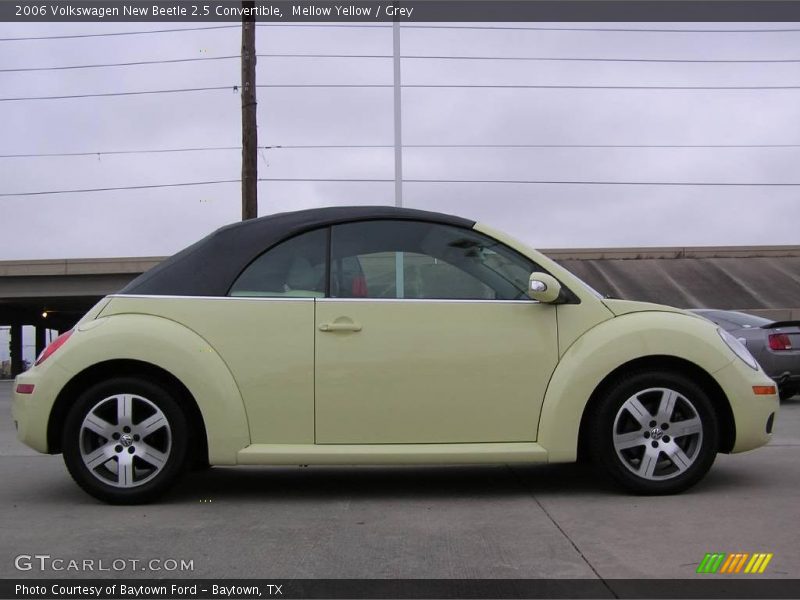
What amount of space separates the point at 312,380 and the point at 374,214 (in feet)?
3.50

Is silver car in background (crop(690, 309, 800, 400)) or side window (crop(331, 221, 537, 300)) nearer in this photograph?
side window (crop(331, 221, 537, 300))

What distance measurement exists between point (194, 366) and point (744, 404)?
311 centimetres

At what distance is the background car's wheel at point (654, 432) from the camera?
15.0 ft

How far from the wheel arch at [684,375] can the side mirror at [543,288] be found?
0.55 meters

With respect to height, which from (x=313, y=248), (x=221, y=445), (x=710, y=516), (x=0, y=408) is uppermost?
(x=313, y=248)

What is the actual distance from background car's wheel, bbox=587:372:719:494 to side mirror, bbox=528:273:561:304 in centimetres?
63

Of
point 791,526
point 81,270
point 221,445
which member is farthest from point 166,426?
point 81,270

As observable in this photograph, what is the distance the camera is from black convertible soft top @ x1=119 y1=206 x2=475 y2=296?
4.73 metres

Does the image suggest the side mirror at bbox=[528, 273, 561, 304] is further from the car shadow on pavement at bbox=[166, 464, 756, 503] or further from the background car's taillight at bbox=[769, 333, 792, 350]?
the background car's taillight at bbox=[769, 333, 792, 350]

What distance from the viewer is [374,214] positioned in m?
4.86

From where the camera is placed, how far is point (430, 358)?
179 inches

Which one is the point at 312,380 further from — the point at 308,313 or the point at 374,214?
the point at 374,214

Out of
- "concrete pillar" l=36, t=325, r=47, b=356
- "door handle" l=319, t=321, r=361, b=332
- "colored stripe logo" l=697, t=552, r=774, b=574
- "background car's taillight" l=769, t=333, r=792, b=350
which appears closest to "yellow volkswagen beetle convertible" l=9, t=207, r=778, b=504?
"door handle" l=319, t=321, r=361, b=332

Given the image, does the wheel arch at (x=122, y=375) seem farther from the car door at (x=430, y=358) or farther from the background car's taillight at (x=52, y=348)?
the car door at (x=430, y=358)
